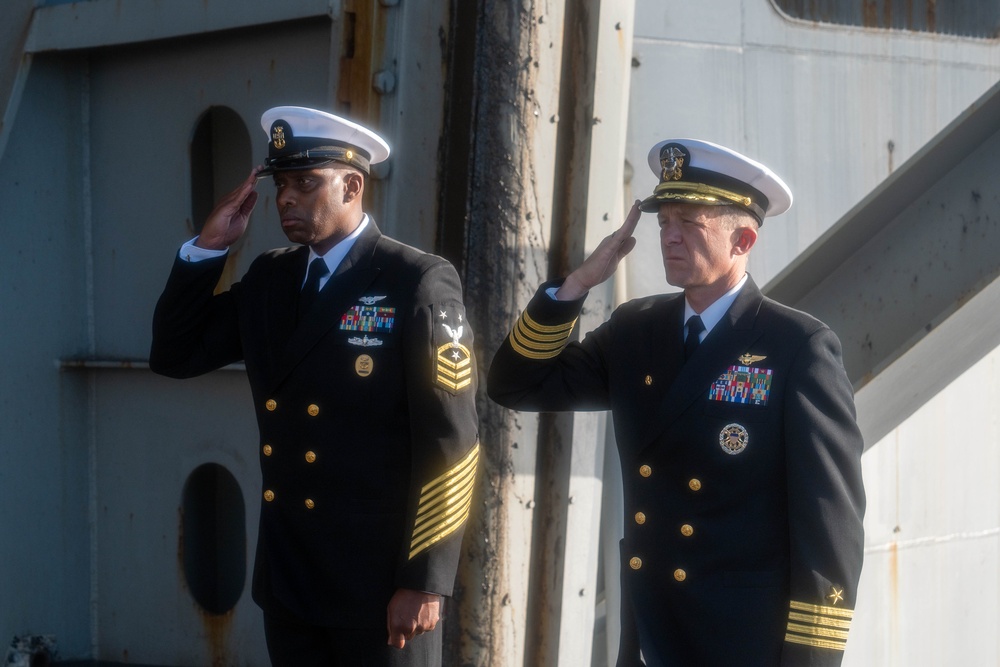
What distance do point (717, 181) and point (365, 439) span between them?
0.85m

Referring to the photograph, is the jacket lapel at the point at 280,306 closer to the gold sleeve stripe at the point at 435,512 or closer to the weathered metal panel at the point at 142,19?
the gold sleeve stripe at the point at 435,512

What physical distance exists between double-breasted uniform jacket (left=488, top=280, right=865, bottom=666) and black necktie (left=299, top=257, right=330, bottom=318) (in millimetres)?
681

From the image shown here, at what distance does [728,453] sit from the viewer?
2.14 m

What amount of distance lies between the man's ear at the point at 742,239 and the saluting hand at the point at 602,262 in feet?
0.68

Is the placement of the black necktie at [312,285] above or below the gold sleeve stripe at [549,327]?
above

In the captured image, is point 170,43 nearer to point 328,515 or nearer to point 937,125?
point 328,515

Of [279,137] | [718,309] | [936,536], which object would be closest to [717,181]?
[718,309]

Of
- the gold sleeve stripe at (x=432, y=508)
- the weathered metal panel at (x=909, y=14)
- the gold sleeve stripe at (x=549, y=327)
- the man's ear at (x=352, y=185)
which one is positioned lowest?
the gold sleeve stripe at (x=432, y=508)

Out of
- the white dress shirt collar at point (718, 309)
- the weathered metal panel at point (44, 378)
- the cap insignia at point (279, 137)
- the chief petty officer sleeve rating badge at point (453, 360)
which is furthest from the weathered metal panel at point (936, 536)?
the weathered metal panel at point (44, 378)

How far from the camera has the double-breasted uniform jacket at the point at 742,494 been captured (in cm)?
202

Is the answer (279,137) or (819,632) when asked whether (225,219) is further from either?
(819,632)

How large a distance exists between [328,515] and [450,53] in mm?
1410

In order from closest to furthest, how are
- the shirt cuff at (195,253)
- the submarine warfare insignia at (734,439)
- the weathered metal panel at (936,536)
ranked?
the submarine warfare insignia at (734,439)
the shirt cuff at (195,253)
the weathered metal panel at (936,536)

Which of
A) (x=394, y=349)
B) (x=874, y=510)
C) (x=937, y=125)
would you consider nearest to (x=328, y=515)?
(x=394, y=349)
